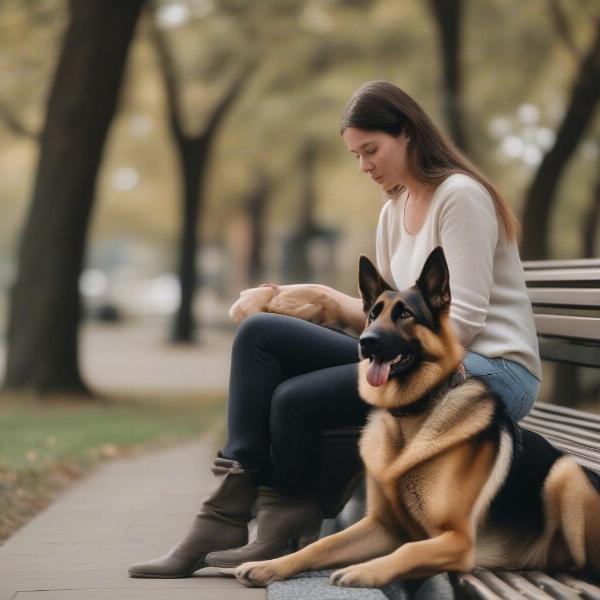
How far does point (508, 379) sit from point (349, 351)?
68cm

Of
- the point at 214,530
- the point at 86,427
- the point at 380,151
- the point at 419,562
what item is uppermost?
the point at 380,151

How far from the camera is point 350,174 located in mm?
28484

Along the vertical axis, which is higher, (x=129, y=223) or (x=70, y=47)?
(x=70, y=47)

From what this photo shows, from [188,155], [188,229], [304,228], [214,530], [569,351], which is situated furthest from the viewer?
[304,228]

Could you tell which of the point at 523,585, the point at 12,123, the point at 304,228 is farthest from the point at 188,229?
the point at 523,585

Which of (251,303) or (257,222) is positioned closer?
(251,303)

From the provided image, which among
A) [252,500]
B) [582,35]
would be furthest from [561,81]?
[252,500]

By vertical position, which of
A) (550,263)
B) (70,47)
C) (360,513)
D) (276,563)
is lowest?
(360,513)

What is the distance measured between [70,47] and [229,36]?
27.6 ft

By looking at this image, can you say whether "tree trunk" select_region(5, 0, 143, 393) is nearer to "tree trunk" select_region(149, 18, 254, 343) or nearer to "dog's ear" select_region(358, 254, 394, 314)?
"tree trunk" select_region(149, 18, 254, 343)

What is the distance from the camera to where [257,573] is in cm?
393

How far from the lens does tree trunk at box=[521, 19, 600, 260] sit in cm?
1392

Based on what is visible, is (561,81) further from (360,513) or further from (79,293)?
(360,513)

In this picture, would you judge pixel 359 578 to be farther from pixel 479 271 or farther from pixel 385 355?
pixel 479 271
